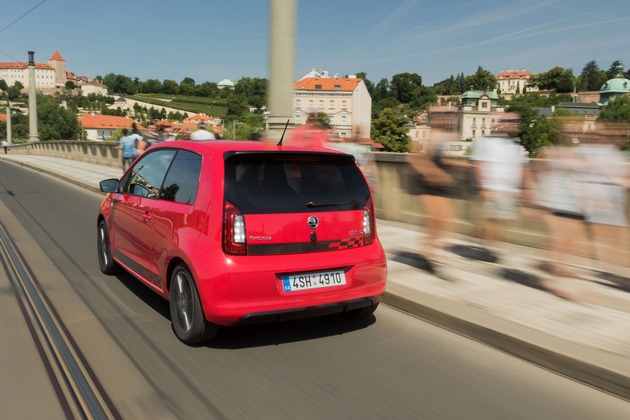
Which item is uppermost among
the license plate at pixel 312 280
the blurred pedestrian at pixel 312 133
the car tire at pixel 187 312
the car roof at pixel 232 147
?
the blurred pedestrian at pixel 312 133

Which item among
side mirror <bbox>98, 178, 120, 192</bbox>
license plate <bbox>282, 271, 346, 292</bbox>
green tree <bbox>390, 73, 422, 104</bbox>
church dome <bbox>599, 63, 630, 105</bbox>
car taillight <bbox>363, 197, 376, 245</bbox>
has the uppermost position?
green tree <bbox>390, 73, 422, 104</bbox>

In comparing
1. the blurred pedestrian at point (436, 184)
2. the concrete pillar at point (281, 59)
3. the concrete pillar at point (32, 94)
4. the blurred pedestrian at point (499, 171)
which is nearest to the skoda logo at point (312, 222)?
the blurred pedestrian at point (436, 184)

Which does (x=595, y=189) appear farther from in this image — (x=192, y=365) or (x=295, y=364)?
(x=192, y=365)

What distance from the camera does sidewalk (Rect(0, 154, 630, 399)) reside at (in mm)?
3707

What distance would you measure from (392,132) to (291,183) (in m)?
106

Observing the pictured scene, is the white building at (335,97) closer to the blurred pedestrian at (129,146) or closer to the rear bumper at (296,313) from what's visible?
the blurred pedestrian at (129,146)

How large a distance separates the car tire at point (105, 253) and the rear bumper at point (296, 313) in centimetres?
275

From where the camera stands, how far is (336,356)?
Result: 157 inches

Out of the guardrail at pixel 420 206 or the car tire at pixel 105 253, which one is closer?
the car tire at pixel 105 253

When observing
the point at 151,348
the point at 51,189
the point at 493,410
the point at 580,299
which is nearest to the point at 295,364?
the point at 151,348

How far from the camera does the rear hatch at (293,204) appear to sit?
3.86m

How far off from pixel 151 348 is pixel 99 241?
2.77 meters

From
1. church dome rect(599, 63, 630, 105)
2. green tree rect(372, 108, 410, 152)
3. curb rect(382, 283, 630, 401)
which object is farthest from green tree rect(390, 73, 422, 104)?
curb rect(382, 283, 630, 401)

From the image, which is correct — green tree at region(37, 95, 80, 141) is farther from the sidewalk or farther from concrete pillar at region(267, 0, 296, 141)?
the sidewalk
